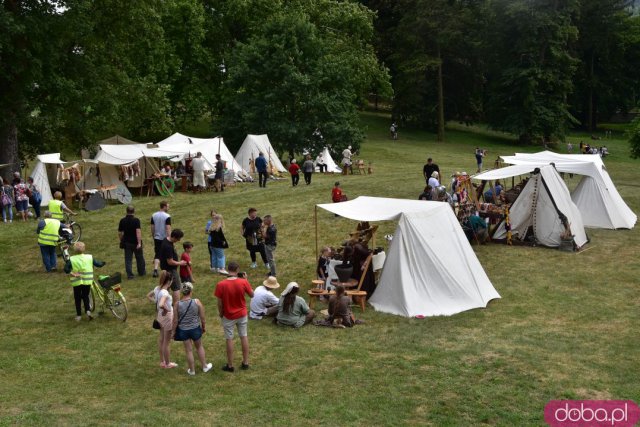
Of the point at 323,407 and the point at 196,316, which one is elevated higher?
the point at 196,316

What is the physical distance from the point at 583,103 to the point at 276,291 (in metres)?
60.4

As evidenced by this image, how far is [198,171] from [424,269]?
51.6ft

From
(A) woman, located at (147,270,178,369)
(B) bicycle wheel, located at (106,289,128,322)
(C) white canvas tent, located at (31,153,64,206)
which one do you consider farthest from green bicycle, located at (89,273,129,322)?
(C) white canvas tent, located at (31,153,64,206)

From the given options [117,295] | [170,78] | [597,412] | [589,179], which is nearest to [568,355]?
[597,412]

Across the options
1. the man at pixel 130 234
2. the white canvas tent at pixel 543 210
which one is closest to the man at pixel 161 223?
the man at pixel 130 234

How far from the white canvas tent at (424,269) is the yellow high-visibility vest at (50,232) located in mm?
6676

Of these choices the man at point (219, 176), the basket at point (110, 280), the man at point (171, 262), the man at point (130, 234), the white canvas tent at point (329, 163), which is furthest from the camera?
the white canvas tent at point (329, 163)

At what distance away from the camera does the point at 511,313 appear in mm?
13852

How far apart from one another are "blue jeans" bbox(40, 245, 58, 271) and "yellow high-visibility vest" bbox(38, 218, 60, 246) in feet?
0.96

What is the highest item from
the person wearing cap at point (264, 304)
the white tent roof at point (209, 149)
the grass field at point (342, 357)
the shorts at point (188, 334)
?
the white tent roof at point (209, 149)

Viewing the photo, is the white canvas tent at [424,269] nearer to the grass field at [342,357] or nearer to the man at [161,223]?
the grass field at [342,357]

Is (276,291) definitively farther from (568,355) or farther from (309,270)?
(568,355)

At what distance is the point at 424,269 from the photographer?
14203 mm

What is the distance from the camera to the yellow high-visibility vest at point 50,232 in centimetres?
1598
